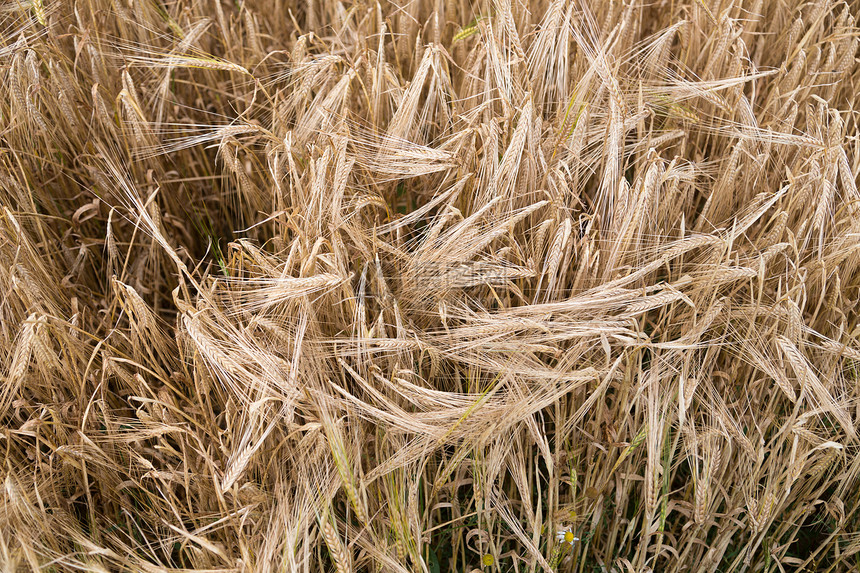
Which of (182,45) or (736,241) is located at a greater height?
(182,45)

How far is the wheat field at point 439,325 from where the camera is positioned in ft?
3.21

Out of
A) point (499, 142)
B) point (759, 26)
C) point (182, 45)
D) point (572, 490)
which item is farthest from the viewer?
point (759, 26)

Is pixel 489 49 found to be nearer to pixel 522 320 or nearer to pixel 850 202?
pixel 522 320

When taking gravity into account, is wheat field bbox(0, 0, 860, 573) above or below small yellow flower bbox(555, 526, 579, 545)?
above

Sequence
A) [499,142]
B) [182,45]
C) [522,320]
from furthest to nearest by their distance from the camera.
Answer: [182,45] < [499,142] < [522,320]

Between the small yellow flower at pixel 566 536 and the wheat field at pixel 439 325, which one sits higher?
the wheat field at pixel 439 325

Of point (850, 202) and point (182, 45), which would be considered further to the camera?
point (182, 45)

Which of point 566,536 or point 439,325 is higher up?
point 439,325

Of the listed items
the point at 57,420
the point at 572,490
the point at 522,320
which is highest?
the point at 522,320

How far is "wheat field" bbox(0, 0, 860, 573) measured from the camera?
979mm

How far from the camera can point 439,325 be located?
1.11 m

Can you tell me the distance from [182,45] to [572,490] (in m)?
1.09

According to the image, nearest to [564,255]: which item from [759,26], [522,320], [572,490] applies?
[522,320]

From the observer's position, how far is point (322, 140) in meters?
1.22
